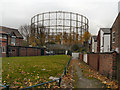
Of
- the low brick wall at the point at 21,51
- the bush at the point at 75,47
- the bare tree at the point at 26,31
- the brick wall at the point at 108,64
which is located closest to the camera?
the brick wall at the point at 108,64

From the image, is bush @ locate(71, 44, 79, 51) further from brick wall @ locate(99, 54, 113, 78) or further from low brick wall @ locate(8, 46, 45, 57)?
brick wall @ locate(99, 54, 113, 78)

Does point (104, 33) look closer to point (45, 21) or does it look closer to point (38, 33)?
point (38, 33)

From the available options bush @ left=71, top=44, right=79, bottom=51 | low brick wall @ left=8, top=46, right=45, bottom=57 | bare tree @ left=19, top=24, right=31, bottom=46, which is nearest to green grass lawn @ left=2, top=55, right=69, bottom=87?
low brick wall @ left=8, top=46, right=45, bottom=57

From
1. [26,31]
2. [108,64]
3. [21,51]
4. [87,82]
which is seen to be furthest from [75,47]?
[87,82]

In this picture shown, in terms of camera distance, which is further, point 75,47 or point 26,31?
point 75,47

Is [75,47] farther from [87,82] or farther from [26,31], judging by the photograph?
[87,82]

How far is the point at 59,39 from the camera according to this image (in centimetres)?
4978

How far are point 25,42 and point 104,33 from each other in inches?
1106

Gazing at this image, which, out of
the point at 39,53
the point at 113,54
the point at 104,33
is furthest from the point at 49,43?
the point at 113,54

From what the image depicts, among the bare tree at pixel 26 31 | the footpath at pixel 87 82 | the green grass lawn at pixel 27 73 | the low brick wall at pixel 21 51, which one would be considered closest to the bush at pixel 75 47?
the low brick wall at pixel 21 51

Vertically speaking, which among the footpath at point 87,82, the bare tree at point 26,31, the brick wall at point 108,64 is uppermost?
the bare tree at point 26,31

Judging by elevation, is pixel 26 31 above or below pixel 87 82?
above

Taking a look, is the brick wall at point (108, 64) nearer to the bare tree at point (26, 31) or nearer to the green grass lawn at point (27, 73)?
the green grass lawn at point (27, 73)

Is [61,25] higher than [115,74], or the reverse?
[61,25]
